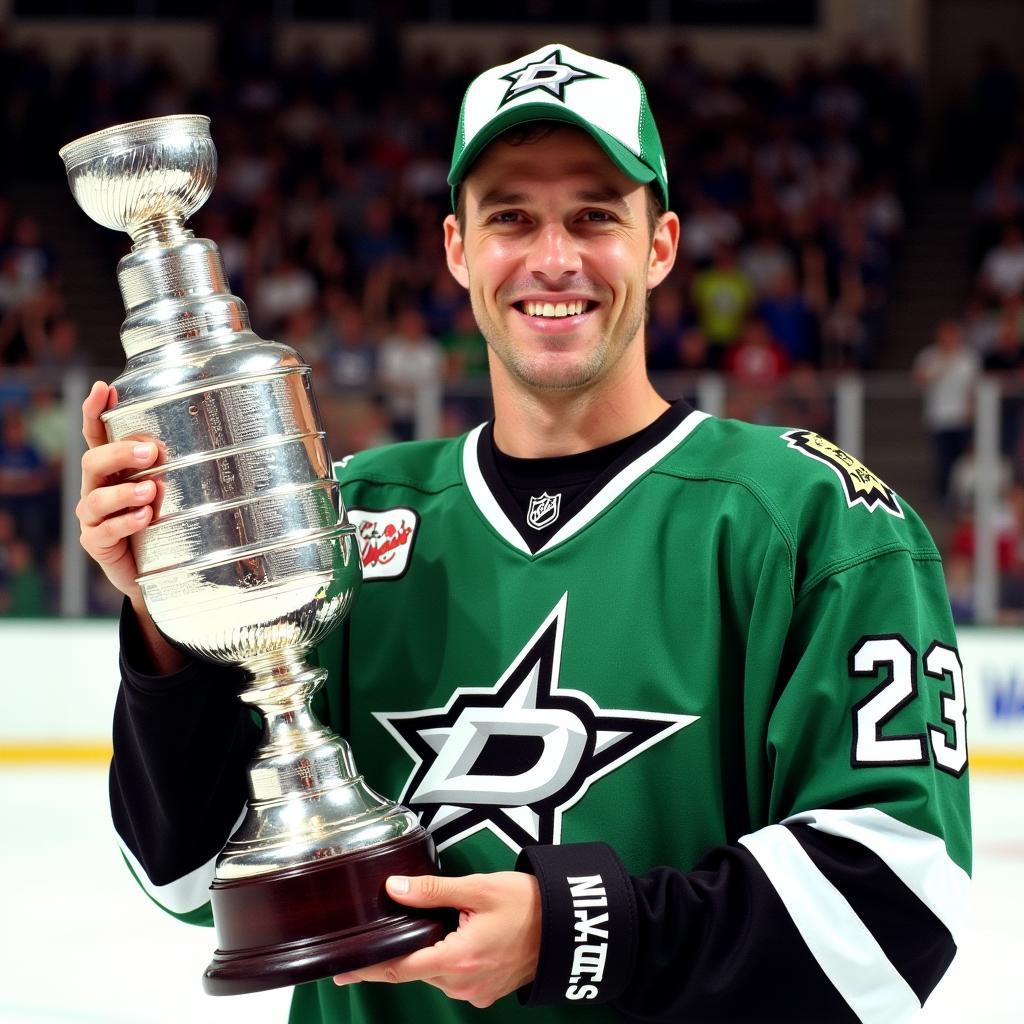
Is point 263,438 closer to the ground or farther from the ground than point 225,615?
farther from the ground

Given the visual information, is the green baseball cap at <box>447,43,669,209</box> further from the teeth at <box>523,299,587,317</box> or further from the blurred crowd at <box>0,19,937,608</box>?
the blurred crowd at <box>0,19,937,608</box>

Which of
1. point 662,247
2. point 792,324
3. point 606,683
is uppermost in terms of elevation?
point 662,247

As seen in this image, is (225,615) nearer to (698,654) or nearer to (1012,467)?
(698,654)

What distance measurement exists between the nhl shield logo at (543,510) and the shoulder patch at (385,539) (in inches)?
4.9

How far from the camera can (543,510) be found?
1472 mm

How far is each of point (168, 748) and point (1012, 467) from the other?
14.9ft

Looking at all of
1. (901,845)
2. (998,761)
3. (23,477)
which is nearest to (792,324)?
(998,761)

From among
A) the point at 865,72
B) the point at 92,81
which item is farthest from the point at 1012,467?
the point at 92,81

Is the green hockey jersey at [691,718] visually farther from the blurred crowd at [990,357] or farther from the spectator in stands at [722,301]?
the spectator in stands at [722,301]

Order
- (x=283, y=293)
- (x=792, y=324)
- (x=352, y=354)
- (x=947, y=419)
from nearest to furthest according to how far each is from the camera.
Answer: (x=947, y=419)
(x=352, y=354)
(x=792, y=324)
(x=283, y=293)

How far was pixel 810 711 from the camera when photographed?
4.23 feet

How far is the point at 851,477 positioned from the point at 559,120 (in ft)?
1.27

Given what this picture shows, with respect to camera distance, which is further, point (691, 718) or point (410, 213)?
point (410, 213)

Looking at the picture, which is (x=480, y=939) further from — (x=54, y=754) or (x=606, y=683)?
(x=54, y=754)
